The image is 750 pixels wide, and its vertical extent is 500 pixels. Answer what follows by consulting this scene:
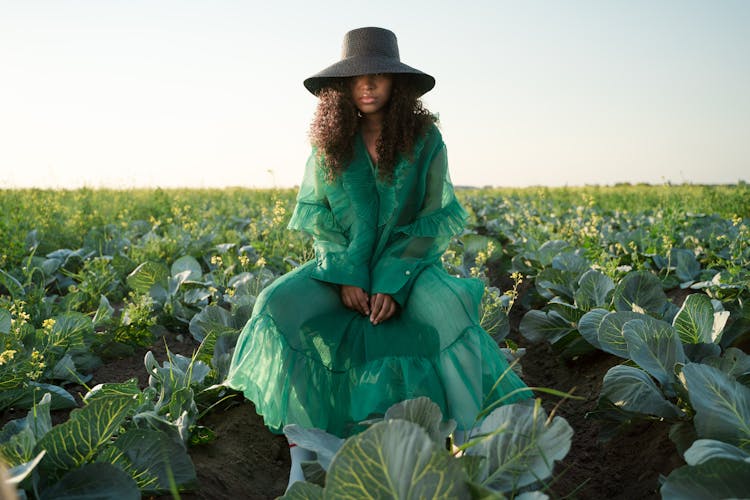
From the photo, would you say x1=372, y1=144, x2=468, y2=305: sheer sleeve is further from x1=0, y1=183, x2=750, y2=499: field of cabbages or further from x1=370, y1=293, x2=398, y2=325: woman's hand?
x1=0, y1=183, x2=750, y2=499: field of cabbages

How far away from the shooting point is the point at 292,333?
219 centimetres

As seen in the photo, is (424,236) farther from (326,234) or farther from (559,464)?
(559,464)

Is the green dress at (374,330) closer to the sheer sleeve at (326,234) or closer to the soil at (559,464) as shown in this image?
the sheer sleeve at (326,234)

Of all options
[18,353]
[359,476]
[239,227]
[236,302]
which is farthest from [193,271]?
[239,227]

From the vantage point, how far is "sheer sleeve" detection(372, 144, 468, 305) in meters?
2.32

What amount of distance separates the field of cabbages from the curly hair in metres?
0.86

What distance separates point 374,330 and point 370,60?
101cm

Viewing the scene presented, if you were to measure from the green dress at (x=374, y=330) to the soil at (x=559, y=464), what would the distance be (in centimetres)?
22

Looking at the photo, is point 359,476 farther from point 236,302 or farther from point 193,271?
point 193,271

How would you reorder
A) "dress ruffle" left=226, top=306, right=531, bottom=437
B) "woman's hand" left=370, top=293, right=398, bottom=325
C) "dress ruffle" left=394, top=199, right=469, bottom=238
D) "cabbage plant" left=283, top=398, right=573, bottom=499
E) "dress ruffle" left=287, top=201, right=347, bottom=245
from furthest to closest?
"dress ruffle" left=287, top=201, right=347, bottom=245, "dress ruffle" left=394, top=199, right=469, bottom=238, "woman's hand" left=370, top=293, right=398, bottom=325, "dress ruffle" left=226, top=306, right=531, bottom=437, "cabbage plant" left=283, top=398, right=573, bottom=499

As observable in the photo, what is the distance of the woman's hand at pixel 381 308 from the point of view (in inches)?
89.7

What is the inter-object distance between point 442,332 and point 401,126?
85 centimetres

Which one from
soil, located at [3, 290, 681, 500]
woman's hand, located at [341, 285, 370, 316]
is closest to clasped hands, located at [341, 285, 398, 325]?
woman's hand, located at [341, 285, 370, 316]

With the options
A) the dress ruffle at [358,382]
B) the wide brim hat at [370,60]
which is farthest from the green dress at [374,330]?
the wide brim hat at [370,60]
